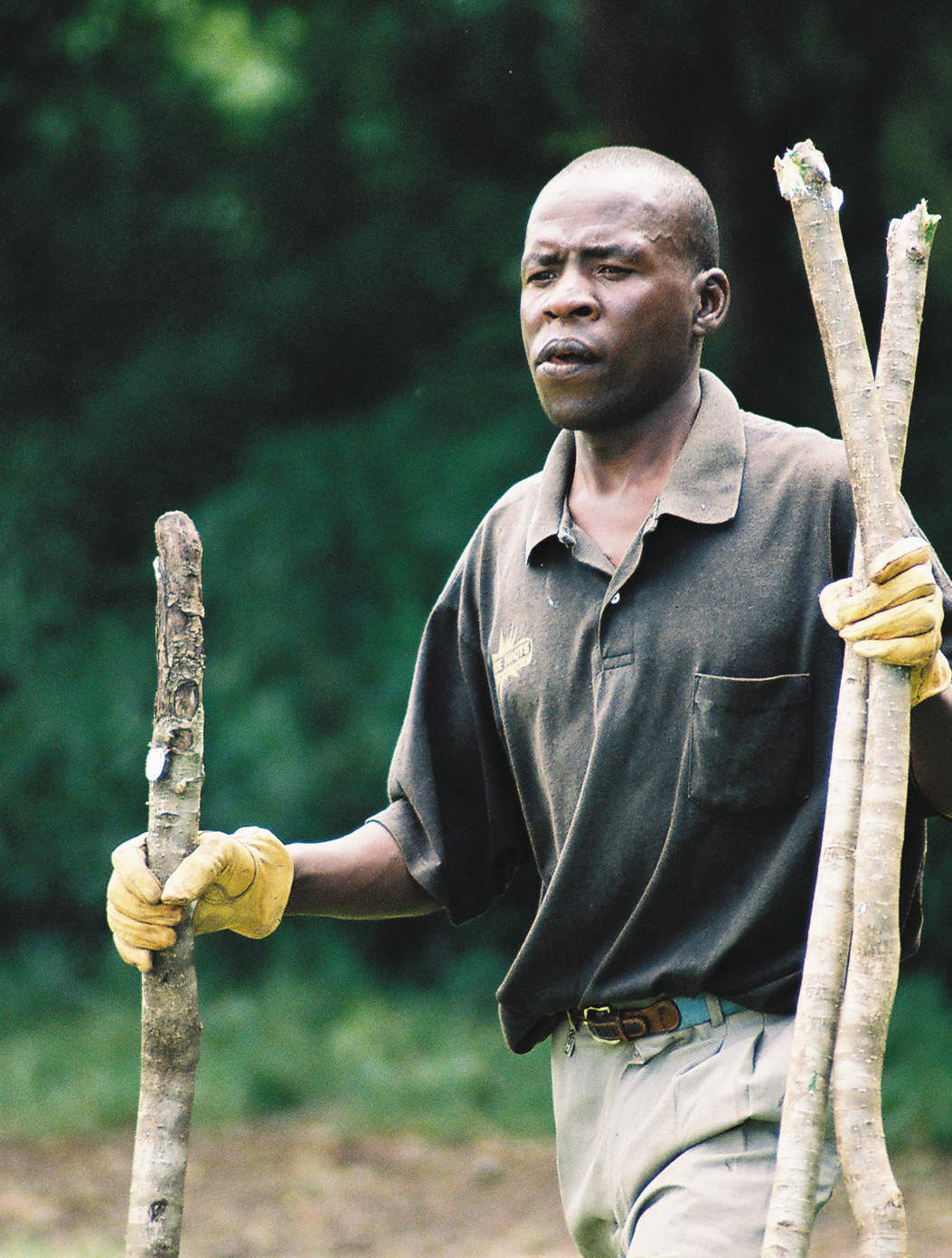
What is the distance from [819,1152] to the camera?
1.84 meters

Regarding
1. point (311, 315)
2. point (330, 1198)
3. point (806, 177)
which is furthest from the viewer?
point (311, 315)

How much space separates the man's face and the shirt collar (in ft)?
0.30

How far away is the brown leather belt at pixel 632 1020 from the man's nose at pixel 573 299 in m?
0.97

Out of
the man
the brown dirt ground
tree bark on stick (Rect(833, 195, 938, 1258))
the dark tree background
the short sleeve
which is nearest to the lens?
tree bark on stick (Rect(833, 195, 938, 1258))

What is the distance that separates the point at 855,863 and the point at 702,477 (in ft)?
2.12

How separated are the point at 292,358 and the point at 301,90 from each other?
126cm

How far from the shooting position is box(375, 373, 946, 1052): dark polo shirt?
2170 mm

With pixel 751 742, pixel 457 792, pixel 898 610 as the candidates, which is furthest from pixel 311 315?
pixel 898 610

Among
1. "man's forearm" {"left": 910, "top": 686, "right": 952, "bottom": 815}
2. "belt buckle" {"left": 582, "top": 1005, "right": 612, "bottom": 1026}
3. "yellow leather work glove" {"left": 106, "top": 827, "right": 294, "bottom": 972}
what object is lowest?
"belt buckle" {"left": 582, "top": 1005, "right": 612, "bottom": 1026}

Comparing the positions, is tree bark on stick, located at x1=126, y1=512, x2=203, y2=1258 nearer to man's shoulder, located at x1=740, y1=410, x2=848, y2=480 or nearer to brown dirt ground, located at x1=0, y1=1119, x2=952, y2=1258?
man's shoulder, located at x1=740, y1=410, x2=848, y2=480

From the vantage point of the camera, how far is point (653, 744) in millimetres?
2225

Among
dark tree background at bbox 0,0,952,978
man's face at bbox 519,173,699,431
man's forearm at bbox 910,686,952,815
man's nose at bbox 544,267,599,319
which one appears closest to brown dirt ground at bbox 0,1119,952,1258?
dark tree background at bbox 0,0,952,978

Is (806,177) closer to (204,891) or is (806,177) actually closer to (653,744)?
(653,744)

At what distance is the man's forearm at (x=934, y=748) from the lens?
80.3 inches
